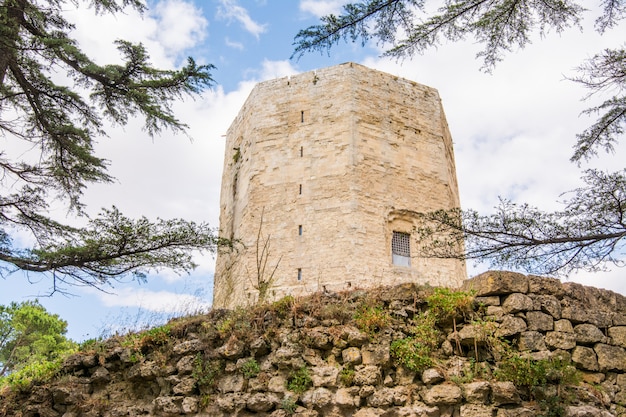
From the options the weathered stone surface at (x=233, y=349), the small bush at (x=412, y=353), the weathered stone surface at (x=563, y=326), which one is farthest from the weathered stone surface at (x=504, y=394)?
the weathered stone surface at (x=233, y=349)

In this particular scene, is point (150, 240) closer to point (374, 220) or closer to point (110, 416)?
point (110, 416)

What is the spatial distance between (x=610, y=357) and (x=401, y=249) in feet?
24.5

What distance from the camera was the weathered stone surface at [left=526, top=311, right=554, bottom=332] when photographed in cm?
592

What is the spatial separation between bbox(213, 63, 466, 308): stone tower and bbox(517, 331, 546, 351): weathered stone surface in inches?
233

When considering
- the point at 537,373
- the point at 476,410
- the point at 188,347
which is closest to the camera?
the point at 476,410

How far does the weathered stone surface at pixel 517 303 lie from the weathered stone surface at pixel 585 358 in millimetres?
651

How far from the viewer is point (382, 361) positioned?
19.5 ft

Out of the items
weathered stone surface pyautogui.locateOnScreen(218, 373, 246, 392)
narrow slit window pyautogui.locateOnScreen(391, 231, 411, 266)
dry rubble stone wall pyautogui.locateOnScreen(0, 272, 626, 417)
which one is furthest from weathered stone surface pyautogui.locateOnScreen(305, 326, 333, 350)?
narrow slit window pyautogui.locateOnScreen(391, 231, 411, 266)

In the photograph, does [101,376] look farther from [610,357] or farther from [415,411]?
[610,357]

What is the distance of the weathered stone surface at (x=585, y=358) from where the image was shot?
5762mm

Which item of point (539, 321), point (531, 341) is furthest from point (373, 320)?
point (539, 321)

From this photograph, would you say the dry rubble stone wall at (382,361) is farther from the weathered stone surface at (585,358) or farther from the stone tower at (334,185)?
the stone tower at (334,185)

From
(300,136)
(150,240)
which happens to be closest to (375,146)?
(300,136)

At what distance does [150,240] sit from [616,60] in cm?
678
